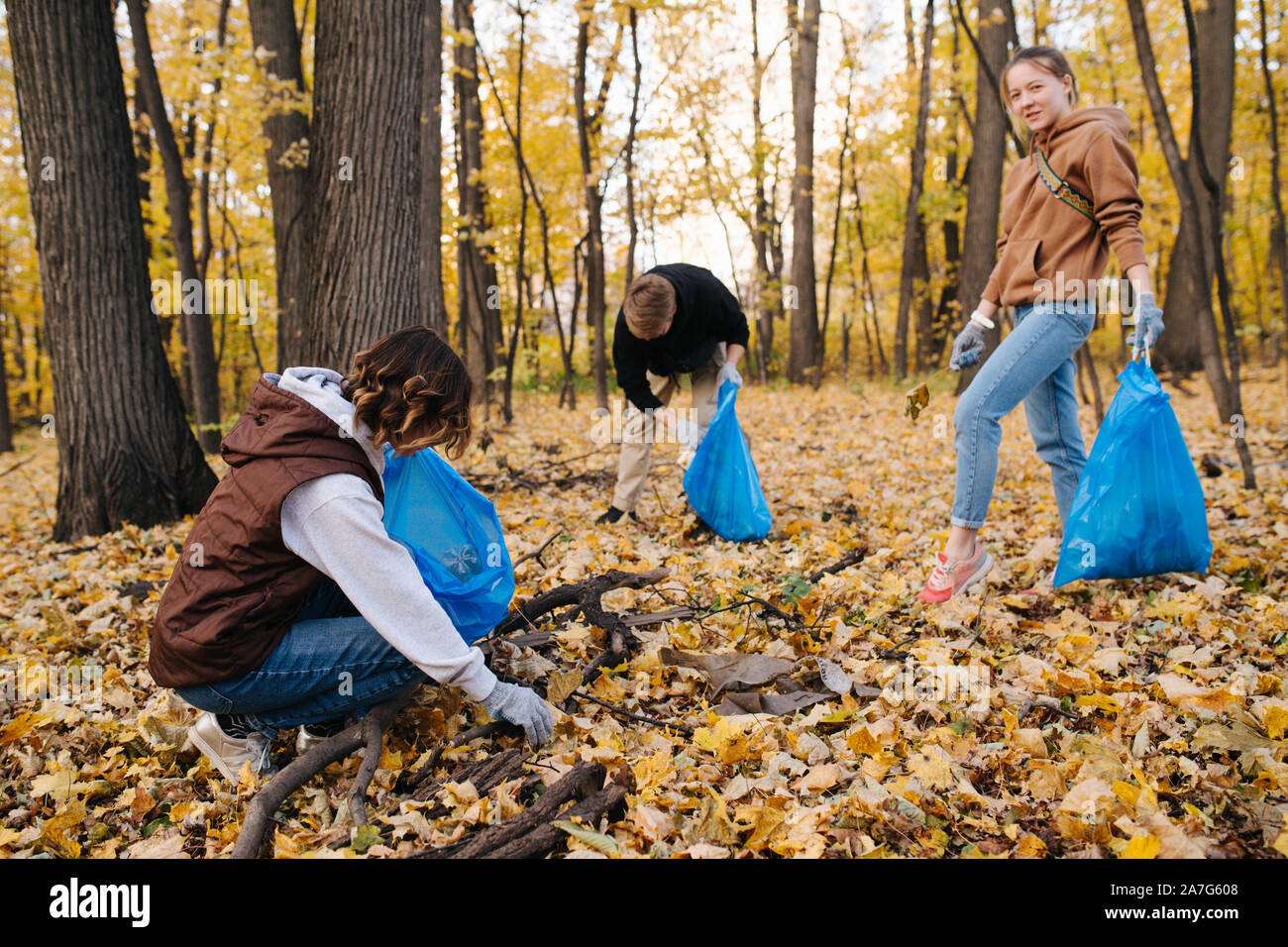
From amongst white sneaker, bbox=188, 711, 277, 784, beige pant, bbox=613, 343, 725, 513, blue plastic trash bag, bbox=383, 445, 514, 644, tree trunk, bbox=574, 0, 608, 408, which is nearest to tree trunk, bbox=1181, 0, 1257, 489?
beige pant, bbox=613, 343, 725, 513

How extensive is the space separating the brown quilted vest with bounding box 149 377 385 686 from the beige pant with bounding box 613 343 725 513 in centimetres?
251

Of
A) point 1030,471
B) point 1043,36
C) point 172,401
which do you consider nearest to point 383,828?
point 172,401

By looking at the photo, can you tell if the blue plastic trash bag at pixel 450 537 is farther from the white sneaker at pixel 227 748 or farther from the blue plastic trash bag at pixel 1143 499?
the blue plastic trash bag at pixel 1143 499

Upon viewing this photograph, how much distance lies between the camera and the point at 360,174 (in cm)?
396

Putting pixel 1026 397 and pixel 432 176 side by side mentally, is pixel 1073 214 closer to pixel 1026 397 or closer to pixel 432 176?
pixel 1026 397

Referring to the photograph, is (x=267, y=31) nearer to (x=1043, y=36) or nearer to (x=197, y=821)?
(x=197, y=821)

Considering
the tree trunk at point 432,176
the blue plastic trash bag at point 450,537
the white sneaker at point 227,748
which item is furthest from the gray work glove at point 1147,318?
the tree trunk at point 432,176

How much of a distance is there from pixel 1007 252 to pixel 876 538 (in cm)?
150

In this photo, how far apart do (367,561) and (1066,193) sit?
2585 mm

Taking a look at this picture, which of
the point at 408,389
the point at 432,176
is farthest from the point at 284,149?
the point at 408,389

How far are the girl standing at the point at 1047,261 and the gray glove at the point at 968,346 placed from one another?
0.7 inches

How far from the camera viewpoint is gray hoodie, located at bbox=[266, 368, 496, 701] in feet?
5.81

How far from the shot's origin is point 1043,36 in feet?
41.2
